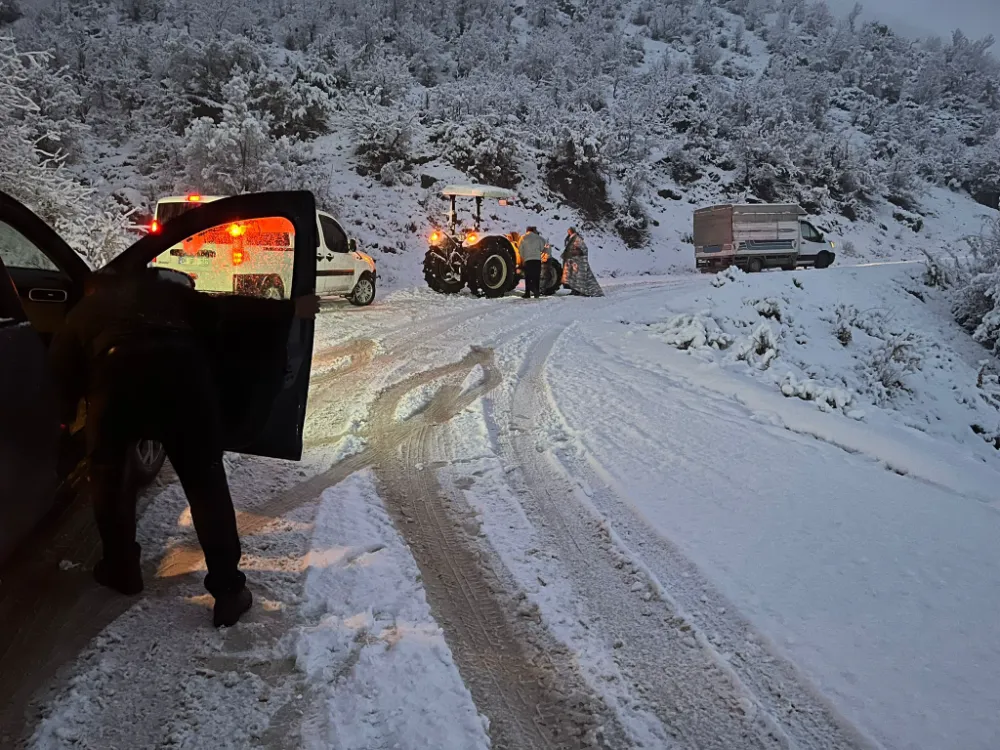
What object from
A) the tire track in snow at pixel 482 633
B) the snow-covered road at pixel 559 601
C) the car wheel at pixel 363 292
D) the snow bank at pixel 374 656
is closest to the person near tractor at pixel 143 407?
the snow-covered road at pixel 559 601

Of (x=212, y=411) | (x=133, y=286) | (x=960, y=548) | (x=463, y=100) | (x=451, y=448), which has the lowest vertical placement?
(x=960, y=548)

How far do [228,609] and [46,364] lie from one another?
122 cm

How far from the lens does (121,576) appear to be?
2561mm

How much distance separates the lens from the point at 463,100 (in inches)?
1069

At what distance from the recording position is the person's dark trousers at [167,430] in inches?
91.8

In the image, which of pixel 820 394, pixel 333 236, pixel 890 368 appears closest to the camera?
pixel 820 394

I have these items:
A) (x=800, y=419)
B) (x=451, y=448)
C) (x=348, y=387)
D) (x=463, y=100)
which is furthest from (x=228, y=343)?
(x=463, y=100)

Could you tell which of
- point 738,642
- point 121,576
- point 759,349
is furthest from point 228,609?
point 759,349

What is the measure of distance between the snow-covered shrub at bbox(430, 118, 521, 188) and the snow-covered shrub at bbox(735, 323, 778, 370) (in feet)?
58.6

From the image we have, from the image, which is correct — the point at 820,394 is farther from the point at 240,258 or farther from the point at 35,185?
the point at 35,185

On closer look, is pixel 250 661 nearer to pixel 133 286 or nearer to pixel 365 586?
pixel 365 586

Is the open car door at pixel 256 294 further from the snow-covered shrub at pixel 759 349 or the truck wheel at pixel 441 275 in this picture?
the truck wheel at pixel 441 275

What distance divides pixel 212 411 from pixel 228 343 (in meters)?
0.46

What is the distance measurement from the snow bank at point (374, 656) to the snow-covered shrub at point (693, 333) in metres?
6.28
